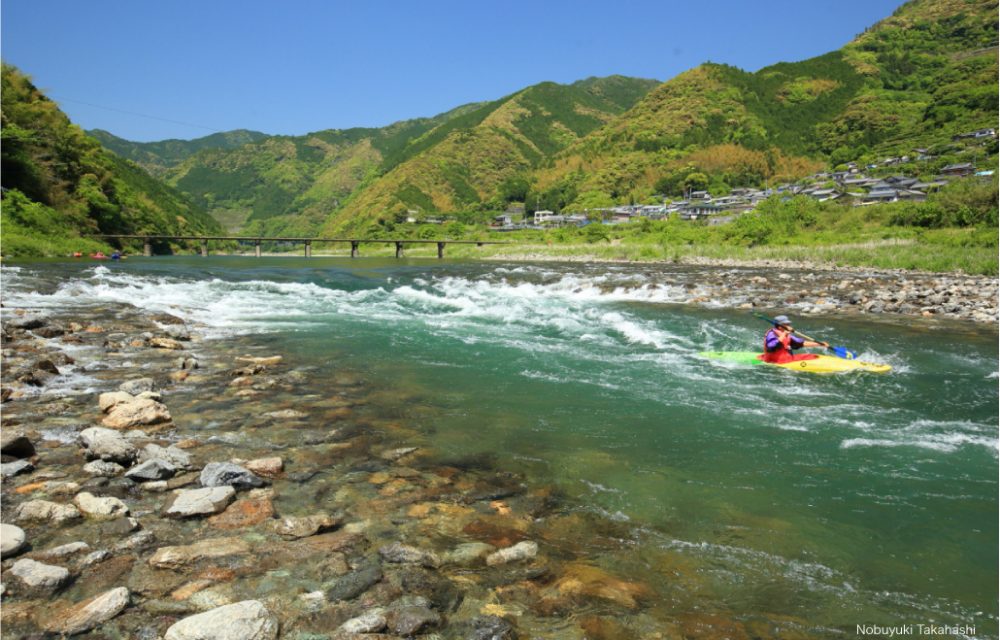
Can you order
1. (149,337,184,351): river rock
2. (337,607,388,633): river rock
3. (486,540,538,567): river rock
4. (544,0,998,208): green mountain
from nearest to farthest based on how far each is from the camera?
(337,607,388,633): river rock < (486,540,538,567): river rock < (149,337,184,351): river rock < (544,0,998,208): green mountain

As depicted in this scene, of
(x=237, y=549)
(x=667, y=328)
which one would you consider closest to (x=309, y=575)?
(x=237, y=549)

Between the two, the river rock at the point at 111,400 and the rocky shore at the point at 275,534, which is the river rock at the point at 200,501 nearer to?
the rocky shore at the point at 275,534

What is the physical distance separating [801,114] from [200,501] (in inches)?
7459

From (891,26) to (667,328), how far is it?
790 feet

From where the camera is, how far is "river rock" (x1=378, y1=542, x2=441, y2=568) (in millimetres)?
3746

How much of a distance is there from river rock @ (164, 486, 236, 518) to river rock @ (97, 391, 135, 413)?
2648 mm

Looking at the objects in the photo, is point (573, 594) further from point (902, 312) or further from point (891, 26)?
point (891, 26)

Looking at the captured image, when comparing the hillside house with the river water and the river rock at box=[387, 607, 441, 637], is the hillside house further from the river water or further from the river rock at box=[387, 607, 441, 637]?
the river rock at box=[387, 607, 441, 637]

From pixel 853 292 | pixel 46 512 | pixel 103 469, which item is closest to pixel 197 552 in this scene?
pixel 46 512

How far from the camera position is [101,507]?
4.04m

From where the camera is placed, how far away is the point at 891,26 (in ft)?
621

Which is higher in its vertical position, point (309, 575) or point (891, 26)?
point (891, 26)

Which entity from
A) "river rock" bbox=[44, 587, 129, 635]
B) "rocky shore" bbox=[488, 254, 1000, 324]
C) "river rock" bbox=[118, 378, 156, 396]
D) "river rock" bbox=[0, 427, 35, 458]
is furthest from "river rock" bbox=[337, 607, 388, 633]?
"rocky shore" bbox=[488, 254, 1000, 324]

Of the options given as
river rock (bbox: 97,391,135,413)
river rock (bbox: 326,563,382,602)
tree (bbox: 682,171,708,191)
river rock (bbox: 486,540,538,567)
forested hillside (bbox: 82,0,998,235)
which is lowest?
river rock (bbox: 486,540,538,567)
